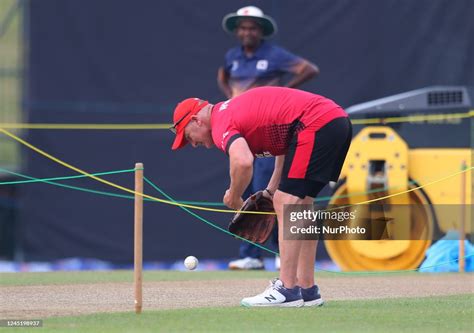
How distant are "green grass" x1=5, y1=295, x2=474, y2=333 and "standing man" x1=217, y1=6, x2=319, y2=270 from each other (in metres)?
3.93

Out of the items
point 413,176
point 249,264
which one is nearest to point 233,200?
point 249,264

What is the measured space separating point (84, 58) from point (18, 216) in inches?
79.6

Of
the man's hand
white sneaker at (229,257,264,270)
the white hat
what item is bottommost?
white sneaker at (229,257,264,270)

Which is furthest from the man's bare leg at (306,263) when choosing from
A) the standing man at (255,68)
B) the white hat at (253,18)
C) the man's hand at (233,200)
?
the white hat at (253,18)

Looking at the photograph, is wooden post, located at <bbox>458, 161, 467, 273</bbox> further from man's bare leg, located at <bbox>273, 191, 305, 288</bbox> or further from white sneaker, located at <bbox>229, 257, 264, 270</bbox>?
man's bare leg, located at <bbox>273, 191, 305, 288</bbox>

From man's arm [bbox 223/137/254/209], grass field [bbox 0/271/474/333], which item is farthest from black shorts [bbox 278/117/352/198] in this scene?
grass field [bbox 0/271/474/333]

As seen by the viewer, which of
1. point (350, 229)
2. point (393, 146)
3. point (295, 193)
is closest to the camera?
point (295, 193)

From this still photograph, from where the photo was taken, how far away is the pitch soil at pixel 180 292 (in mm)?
7746

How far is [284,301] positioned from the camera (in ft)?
24.4

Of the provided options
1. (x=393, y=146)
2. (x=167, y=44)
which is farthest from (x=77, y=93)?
(x=393, y=146)

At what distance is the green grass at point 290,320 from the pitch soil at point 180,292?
49 centimetres

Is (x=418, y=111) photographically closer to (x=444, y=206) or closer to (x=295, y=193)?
(x=444, y=206)

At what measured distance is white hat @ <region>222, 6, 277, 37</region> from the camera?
11.9m

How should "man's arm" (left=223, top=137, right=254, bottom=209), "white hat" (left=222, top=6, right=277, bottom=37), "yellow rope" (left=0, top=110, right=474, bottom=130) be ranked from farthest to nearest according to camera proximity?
"yellow rope" (left=0, top=110, right=474, bottom=130)
"white hat" (left=222, top=6, right=277, bottom=37)
"man's arm" (left=223, top=137, right=254, bottom=209)
